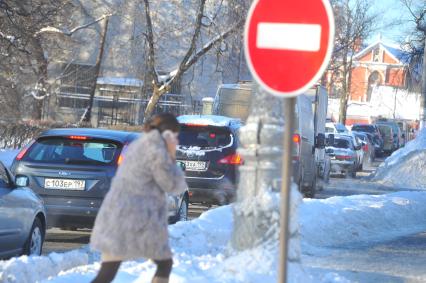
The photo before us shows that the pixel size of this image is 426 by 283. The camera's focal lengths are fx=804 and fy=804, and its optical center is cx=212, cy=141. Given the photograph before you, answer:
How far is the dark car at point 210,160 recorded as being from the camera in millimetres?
14758

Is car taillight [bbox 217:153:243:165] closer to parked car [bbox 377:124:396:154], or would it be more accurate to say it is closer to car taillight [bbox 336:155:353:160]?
car taillight [bbox 336:155:353:160]

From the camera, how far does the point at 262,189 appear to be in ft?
24.1

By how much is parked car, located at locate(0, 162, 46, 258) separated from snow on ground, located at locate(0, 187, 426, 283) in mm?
616

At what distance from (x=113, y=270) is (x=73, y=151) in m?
5.90

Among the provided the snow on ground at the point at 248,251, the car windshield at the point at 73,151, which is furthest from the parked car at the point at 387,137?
the car windshield at the point at 73,151

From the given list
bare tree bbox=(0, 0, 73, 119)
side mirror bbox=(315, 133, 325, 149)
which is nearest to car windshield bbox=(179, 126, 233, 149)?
bare tree bbox=(0, 0, 73, 119)

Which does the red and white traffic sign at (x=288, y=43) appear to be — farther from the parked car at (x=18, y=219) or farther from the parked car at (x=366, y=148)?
the parked car at (x=366, y=148)

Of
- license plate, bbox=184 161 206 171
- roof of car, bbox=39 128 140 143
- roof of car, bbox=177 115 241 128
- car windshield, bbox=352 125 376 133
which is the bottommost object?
car windshield, bbox=352 125 376 133

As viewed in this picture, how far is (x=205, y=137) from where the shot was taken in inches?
595

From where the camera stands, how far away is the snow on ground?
23.4ft

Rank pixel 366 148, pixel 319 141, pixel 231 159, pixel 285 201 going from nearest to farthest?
pixel 285 201 → pixel 231 159 → pixel 319 141 → pixel 366 148

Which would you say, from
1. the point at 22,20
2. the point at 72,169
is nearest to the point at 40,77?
the point at 22,20

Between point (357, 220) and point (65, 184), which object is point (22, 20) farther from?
point (357, 220)

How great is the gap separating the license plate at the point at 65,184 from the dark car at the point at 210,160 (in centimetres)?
401
